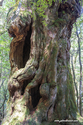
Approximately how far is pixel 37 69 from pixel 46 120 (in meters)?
1.43

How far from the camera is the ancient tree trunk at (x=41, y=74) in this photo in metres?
2.64

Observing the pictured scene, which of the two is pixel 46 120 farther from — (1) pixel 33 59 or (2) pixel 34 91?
(1) pixel 33 59

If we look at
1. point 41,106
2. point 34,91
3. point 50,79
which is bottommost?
point 41,106

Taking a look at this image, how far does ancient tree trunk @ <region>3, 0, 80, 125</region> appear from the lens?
2.64m

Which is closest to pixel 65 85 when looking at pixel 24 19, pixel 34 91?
pixel 34 91

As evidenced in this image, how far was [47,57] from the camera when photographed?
3.06 metres

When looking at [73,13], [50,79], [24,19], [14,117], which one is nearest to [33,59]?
[50,79]

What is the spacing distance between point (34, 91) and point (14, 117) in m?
0.98

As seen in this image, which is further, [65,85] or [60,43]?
[60,43]

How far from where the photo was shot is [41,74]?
9.59 ft

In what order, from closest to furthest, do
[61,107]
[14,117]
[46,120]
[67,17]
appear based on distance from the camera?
[14,117] → [46,120] → [61,107] → [67,17]

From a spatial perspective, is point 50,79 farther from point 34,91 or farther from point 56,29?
point 56,29

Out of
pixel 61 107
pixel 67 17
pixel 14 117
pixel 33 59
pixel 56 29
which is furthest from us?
pixel 67 17

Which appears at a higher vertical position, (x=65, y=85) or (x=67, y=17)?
(x=67, y=17)
